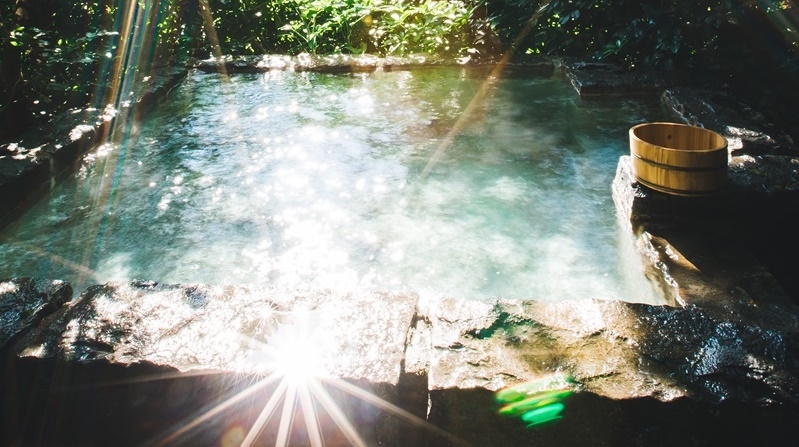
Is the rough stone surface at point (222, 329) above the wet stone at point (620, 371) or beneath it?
above

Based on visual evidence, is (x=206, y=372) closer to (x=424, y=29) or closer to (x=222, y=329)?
(x=222, y=329)

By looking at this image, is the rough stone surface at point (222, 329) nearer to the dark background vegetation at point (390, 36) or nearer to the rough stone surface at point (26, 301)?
the rough stone surface at point (26, 301)

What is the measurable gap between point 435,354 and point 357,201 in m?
1.65

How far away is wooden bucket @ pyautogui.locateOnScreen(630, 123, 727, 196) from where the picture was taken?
233cm

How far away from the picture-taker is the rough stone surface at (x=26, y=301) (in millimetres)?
1975

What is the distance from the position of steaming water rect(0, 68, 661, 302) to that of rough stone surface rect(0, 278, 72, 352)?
1.29 feet

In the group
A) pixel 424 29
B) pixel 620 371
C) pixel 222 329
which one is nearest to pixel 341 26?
pixel 424 29

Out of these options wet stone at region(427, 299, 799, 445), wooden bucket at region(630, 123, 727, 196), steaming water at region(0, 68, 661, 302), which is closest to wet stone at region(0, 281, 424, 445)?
wet stone at region(427, 299, 799, 445)

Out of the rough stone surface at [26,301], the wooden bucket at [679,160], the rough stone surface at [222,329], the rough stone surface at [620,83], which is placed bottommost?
the rough stone surface at [222,329]

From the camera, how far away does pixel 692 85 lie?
15.6ft

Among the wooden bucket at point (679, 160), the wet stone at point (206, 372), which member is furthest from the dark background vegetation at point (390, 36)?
the wet stone at point (206, 372)

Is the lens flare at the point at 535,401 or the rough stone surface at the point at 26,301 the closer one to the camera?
the lens flare at the point at 535,401

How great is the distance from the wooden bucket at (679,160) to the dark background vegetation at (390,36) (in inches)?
102

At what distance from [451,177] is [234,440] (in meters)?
2.29
